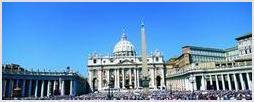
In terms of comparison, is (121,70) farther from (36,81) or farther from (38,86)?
(36,81)

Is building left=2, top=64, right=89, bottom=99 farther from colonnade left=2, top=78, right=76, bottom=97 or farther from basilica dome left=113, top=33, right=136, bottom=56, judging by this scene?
basilica dome left=113, top=33, right=136, bottom=56

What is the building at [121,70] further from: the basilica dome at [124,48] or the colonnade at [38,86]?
the colonnade at [38,86]

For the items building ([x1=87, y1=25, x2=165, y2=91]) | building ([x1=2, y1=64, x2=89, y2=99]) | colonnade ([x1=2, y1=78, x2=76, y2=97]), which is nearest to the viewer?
building ([x1=2, y1=64, x2=89, y2=99])

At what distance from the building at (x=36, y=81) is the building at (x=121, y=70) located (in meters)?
23.6

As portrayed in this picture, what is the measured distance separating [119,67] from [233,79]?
3703 centimetres

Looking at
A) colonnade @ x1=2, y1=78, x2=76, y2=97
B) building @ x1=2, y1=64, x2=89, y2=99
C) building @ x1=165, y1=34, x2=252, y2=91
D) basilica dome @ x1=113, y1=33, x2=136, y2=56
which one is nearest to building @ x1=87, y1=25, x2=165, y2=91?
basilica dome @ x1=113, y1=33, x2=136, y2=56

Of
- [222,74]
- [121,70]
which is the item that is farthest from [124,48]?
[222,74]

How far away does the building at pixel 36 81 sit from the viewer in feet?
179

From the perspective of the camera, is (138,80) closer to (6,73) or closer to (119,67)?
(119,67)

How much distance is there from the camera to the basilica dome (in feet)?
346

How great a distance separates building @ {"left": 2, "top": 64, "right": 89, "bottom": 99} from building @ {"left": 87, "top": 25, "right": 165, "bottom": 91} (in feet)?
77.4

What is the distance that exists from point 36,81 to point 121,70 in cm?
3707

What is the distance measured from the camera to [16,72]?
56.6m

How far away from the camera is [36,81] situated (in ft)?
202
